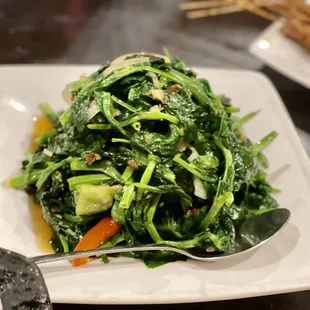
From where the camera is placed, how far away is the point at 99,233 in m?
1.59

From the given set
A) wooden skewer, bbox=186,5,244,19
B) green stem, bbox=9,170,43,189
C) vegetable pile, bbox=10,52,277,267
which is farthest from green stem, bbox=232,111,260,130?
wooden skewer, bbox=186,5,244,19

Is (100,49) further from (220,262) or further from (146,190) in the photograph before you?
(220,262)

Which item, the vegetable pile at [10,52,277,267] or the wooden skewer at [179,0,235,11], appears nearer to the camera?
the vegetable pile at [10,52,277,267]

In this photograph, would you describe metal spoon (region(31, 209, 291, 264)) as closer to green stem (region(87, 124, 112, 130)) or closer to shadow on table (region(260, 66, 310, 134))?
green stem (region(87, 124, 112, 130))

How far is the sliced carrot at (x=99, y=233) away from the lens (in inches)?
61.7

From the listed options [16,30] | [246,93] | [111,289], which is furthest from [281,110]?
[16,30]

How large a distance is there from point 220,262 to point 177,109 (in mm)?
543

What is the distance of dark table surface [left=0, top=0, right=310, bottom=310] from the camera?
2.90m

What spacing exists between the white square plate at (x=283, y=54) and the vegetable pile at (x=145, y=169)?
0.91 m

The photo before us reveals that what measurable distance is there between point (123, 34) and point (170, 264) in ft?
6.68

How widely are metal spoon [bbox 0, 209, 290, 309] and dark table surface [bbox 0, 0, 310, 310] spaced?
Result: 1040 millimetres

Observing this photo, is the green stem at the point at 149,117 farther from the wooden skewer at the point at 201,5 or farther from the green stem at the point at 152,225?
the wooden skewer at the point at 201,5

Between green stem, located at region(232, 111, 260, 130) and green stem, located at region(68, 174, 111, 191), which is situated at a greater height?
green stem, located at region(232, 111, 260, 130)

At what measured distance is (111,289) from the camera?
1384 millimetres
